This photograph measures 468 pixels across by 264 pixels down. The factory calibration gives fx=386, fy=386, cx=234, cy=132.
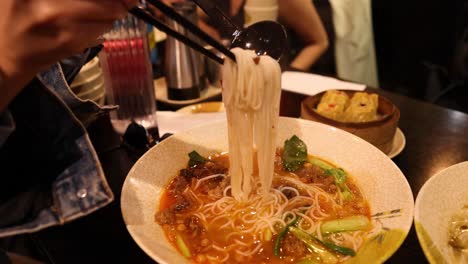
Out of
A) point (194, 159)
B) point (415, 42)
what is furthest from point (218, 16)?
point (415, 42)

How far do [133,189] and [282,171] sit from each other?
78 cm

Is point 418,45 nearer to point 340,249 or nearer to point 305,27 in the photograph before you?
point 305,27

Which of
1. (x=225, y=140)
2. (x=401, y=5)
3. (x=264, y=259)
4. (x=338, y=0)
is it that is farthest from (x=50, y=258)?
(x=401, y=5)

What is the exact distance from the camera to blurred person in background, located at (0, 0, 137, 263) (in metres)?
0.95

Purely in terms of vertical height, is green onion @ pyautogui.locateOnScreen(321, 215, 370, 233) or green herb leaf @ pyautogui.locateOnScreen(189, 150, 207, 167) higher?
green herb leaf @ pyautogui.locateOnScreen(189, 150, 207, 167)

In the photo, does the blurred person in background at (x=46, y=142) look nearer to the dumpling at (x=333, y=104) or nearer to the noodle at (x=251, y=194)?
the noodle at (x=251, y=194)

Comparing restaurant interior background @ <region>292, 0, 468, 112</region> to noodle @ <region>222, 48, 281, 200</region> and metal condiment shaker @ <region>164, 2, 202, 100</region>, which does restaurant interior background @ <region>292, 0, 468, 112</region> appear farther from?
noodle @ <region>222, 48, 281, 200</region>

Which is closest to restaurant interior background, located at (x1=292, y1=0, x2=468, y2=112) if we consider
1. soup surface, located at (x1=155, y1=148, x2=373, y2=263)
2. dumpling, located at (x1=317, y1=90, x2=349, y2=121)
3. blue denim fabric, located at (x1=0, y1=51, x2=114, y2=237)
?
dumpling, located at (x1=317, y1=90, x2=349, y2=121)

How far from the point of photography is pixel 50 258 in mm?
1521

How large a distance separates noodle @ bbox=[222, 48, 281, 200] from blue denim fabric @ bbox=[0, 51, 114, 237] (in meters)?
0.63

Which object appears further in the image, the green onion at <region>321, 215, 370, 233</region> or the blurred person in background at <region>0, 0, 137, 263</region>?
the green onion at <region>321, 215, 370, 233</region>

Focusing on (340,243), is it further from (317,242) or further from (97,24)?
(97,24)

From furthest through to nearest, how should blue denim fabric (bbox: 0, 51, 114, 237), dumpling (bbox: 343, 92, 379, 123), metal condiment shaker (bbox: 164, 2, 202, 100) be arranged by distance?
metal condiment shaker (bbox: 164, 2, 202, 100) < dumpling (bbox: 343, 92, 379, 123) < blue denim fabric (bbox: 0, 51, 114, 237)

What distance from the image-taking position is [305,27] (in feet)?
14.5
